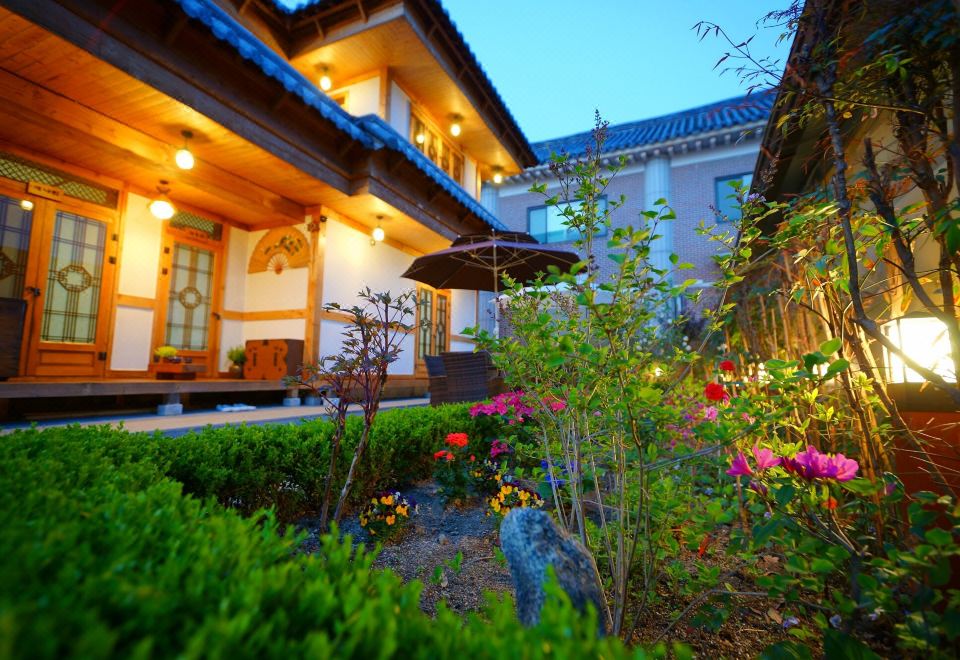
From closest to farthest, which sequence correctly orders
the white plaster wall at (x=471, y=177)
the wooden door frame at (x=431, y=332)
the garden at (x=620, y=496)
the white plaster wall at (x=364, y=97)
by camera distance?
the garden at (x=620, y=496), the white plaster wall at (x=364, y=97), the wooden door frame at (x=431, y=332), the white plaster wall at (x=471, y=177)

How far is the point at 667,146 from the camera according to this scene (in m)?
14.1

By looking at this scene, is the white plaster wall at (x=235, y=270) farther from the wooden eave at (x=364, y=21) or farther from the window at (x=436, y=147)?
the window at (x=436, y=147)

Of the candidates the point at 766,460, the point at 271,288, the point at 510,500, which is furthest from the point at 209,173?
the point at 766,460

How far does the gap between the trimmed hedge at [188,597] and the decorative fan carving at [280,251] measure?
675cm

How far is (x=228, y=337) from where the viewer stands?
25.6ft

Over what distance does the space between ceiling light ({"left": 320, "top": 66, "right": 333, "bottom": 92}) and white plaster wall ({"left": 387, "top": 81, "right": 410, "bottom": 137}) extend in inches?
46.9

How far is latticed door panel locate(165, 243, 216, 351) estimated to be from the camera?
23.4ft

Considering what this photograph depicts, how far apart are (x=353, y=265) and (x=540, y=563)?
24.3ft

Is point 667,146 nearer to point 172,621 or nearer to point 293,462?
point 293,462

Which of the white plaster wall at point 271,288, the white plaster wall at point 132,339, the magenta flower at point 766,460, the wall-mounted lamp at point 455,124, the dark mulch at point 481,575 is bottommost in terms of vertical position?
the dark mulch at point 481,575

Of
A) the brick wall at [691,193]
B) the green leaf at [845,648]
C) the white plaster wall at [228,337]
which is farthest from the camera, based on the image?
the brick wall at [691,193]

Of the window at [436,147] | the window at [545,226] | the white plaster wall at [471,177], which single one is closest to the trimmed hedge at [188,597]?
the window at [436,147]

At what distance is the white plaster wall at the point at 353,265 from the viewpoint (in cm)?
741

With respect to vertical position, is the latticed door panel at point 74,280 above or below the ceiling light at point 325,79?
below
